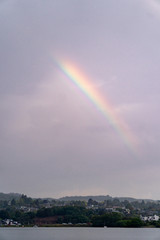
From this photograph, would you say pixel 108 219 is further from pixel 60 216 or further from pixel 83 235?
pixel 83 235

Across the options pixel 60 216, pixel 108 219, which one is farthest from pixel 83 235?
pixel 60 216

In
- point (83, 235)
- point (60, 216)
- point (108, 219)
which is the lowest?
point (83, 235)

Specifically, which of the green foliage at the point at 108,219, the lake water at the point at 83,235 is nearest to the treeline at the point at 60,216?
the green foliage at the point at 108,219

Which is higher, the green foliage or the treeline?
the treeline

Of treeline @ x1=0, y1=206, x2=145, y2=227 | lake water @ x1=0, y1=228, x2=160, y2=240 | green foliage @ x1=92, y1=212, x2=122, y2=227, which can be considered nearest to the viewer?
lake water @ x1=0, y1=228, x2=160, y2=240

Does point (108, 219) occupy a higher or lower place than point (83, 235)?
higher

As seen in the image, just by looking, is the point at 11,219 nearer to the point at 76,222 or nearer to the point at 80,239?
the point at 76,222

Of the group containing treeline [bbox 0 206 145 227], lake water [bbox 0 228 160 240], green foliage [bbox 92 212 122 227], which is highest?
treeline [bbox 0 206 145 227]

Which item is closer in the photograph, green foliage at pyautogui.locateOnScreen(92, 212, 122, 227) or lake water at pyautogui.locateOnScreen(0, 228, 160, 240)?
lake water at pyautogui.locateOnScreen(0, 228, 160, 240)

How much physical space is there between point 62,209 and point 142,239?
8333 cm

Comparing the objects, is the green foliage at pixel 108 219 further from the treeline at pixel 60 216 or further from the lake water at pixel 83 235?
the lake water at pixel 83 235

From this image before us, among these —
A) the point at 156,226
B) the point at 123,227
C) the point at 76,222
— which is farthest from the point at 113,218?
the point at 76,222

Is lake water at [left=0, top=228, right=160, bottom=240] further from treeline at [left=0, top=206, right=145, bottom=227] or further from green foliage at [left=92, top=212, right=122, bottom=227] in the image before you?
treeline at [left=0, top=206, right=145, bottom=227]

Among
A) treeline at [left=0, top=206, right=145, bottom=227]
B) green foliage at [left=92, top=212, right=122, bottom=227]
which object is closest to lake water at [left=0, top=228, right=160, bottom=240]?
green foliage at [left=92, top=212, right=122, bottom=227]
